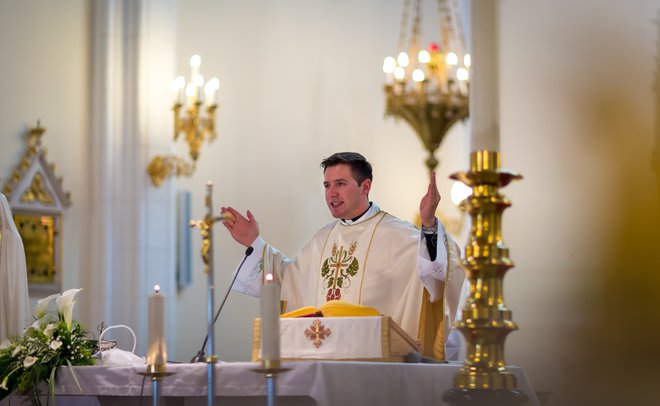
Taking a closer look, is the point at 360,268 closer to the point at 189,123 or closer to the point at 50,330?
the point at 50,330

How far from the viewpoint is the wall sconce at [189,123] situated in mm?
9367

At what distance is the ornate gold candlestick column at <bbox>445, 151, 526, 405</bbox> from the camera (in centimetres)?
222

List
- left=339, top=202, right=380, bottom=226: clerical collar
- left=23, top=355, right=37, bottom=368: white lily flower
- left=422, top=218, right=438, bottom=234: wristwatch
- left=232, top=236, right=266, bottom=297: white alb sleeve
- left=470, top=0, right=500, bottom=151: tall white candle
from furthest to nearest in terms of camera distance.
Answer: left=339, top=202, right=380, bottom=226: clerical collar → left=232, top=236, right=266, bottom=297: white alb sleeve → left=422, top=218, right=438, bottom=234: wristwatch → left=23, top=355, right=37, bottom=368: white lily flower → left=470, top=0, right=500, bottom=151: tall white candle

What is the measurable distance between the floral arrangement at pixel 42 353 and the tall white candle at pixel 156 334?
106 cm

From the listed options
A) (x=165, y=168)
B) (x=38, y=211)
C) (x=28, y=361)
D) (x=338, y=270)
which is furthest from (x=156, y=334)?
(x=165, y=168)

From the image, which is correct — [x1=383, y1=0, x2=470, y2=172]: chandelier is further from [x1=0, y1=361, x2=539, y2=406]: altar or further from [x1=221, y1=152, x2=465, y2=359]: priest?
[x1=0, y1=361, x2=539, y2=406]: altar

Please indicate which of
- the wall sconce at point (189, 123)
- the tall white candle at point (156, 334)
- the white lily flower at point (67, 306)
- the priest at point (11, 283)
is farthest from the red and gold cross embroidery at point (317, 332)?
the wall sconce at point (189, 123)

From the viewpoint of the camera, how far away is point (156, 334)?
127 inches

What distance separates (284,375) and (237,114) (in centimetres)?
712

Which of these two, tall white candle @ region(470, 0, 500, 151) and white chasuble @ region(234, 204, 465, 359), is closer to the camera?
tall white candle @ region(470, 0, 500, 151)

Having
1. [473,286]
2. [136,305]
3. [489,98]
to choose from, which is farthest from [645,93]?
[136,305]

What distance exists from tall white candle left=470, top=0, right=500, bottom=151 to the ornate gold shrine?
7.14 meters

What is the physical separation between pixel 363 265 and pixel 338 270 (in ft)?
0.43

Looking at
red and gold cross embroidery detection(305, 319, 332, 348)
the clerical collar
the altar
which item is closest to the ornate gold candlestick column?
the altar
